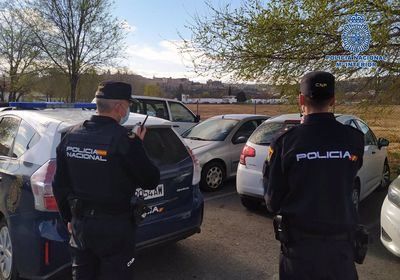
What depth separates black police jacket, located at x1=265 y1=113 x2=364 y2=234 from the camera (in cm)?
212

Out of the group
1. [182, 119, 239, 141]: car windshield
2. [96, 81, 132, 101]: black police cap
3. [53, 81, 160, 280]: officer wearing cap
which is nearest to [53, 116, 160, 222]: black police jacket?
[53, 81, 160, 280]: officer wearing cap

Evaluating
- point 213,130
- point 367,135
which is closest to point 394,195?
point 367,135

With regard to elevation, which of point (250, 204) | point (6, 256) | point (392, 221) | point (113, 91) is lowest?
point (250, 204)

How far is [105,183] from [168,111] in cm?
858

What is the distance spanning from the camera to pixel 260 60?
9.87 meters

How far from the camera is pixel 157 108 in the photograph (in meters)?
10.8

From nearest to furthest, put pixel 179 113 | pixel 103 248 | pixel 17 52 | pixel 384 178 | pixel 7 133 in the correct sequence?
1. pixel 103 248
2. pixel 7 133
3. pixel 384 178
4. pixel 179 113
5. pixel 17 52

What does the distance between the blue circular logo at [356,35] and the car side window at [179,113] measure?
4527mm

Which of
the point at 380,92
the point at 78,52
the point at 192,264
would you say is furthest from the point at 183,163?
the point at 78,52

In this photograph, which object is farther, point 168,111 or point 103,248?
point 168,111

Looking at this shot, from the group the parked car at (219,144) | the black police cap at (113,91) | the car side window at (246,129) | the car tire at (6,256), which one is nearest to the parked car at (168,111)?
the parked car at (219,144)

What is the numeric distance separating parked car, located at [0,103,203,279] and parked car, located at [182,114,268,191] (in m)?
3.22

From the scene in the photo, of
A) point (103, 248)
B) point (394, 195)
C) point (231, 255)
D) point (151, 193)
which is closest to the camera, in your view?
point (103, 248)

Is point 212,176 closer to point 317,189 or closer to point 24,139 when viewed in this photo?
point 24,139
